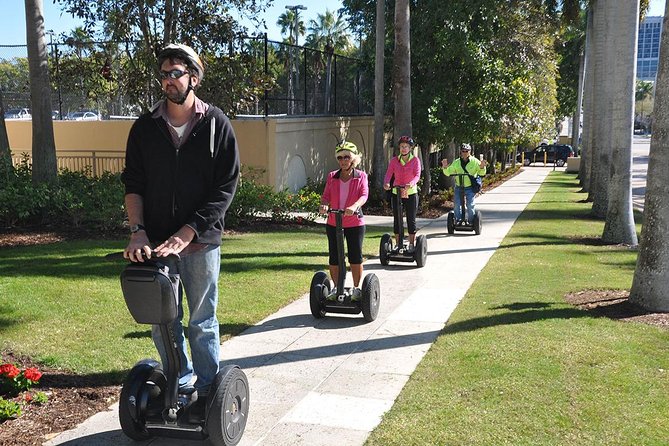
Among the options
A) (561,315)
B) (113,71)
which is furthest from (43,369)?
(113,71)

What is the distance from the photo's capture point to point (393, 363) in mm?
6016

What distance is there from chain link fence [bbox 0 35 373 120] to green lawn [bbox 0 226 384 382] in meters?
4.28

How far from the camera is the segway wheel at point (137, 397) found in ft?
13.4

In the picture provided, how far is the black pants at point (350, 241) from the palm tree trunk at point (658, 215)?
318 centimetres

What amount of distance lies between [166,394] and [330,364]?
2.21 m

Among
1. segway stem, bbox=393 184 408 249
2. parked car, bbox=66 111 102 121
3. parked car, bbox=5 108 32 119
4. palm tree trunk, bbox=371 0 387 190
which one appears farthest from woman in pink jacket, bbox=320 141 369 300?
parked car, bbox=5 108 32 119

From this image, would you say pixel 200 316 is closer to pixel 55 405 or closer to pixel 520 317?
pixel 55 405

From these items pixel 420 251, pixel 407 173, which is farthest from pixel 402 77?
pixel 420 251

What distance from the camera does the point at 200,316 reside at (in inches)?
162

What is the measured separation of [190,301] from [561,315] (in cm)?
477

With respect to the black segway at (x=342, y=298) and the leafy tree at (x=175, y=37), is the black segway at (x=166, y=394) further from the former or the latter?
the leafy tree at (x=175, y=37)

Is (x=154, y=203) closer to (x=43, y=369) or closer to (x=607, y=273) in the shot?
(x=43, y=369)

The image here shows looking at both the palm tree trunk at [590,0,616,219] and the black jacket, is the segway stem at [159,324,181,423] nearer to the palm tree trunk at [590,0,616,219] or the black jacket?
the black jacket

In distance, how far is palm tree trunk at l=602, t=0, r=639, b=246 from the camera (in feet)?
41.5
